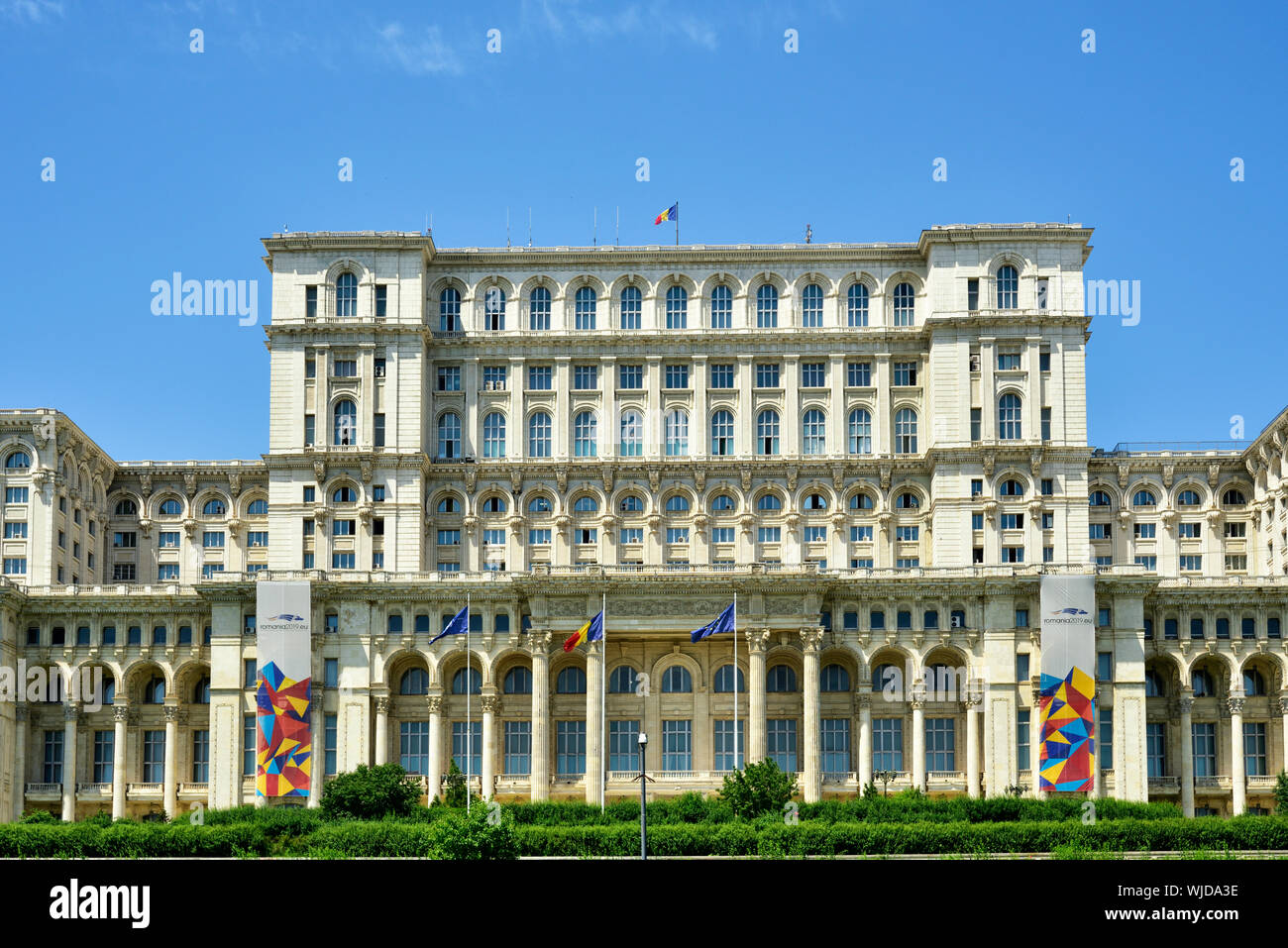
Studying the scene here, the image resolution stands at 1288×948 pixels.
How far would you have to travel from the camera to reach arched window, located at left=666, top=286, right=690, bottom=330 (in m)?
136

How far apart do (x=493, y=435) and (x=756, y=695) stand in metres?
33.0

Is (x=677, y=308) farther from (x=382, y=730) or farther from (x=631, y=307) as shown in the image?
(x=382, y=730)

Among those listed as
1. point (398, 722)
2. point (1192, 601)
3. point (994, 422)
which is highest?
point (994, 422)

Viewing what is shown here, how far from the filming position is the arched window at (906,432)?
438 feet

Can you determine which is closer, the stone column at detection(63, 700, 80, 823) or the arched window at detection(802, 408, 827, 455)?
the stone column at detection(63, 700, 80, 823)

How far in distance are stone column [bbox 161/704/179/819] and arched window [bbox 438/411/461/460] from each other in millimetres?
28980

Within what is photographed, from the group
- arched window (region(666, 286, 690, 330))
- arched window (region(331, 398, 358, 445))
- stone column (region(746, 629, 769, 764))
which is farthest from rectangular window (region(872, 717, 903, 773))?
arched window (region(331, 398, 358, 445))

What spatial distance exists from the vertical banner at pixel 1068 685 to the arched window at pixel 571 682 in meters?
33.0

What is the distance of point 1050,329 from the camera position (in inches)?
5162

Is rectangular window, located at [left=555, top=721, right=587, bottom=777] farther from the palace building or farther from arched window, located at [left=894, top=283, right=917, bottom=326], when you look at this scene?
arched window, located at [left=894, top=283, right=917, bottom=326]
